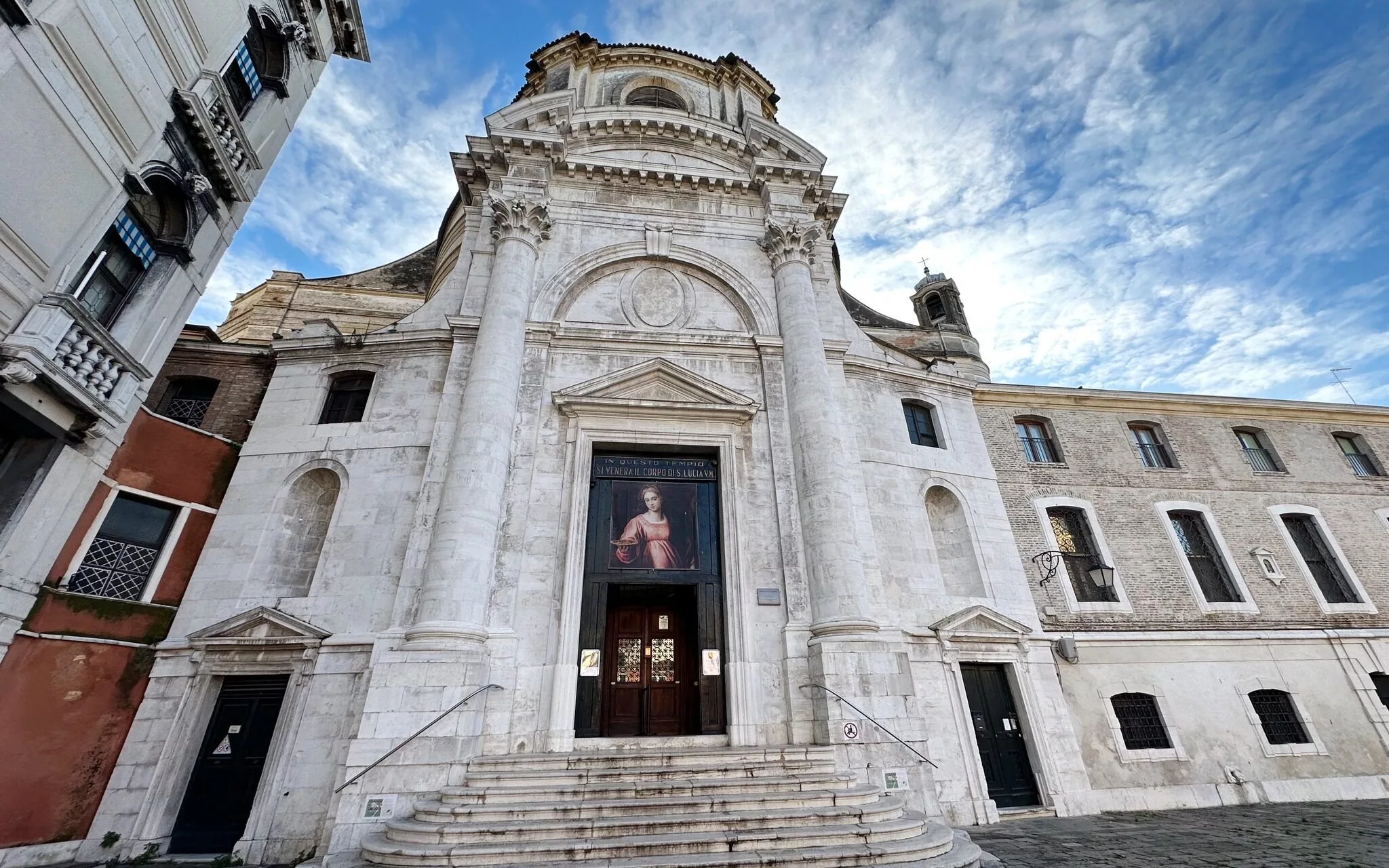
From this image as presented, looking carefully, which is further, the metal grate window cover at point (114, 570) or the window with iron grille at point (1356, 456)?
the window with iron grille at point (1356, 456)

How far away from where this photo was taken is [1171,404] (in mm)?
17828

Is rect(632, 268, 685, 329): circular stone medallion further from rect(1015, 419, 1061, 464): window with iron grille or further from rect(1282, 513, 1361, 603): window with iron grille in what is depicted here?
rect(1282, 513, 1361, 603): window with iron grille

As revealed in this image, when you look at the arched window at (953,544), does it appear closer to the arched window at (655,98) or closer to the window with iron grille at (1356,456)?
the window with iron grille at (1356,456)

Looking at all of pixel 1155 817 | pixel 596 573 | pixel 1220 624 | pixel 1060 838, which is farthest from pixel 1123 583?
pixel 596 573

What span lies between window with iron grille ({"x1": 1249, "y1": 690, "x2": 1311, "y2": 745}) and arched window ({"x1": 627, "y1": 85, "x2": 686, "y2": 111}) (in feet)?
79.6

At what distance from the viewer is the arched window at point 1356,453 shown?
60.4 ft

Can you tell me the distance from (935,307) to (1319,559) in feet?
50.3

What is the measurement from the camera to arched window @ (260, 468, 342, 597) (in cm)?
1182

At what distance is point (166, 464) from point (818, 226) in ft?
54.3

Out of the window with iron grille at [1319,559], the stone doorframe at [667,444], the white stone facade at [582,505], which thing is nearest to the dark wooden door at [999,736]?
the white stone facade at [582,505]

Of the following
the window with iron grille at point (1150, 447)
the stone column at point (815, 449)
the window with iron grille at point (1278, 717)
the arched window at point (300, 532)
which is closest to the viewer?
the stone column at point (815, 449)

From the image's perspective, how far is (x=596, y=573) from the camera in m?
12.2

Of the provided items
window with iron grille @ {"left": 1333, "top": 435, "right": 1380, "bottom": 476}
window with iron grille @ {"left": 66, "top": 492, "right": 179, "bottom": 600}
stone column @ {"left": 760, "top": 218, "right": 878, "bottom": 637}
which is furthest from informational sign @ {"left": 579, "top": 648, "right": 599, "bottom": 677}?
window with iron grille @ {"left": 1333, "top": 435, "right": 1380, "bottom": 476}

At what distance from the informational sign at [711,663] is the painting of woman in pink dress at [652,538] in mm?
1809
